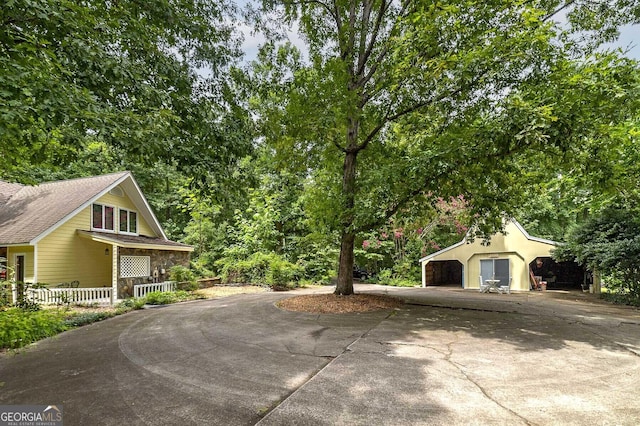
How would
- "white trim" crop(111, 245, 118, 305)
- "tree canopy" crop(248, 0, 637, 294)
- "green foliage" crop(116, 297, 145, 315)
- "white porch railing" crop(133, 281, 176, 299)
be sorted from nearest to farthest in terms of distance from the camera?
"tree canopy" crop(248, 0, 637, 294)
"green foliage" crop(116, 297, 145, 315)
"white trim" crop(111, 245, 118, 305)
"white porch railing" crop(133, 281, 176, 299)

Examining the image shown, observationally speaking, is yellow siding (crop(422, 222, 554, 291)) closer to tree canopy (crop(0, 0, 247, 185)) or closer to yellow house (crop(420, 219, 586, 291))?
yellow house (crop(420, 219, 586, 291))

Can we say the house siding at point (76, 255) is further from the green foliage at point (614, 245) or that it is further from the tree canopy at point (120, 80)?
the green foliage at point (614, 245)

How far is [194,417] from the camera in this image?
9.88 feet

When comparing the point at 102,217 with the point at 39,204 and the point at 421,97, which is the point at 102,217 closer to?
the point at 39,204

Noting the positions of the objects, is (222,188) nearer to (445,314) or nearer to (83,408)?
(83,408)

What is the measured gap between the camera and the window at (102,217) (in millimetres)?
13930

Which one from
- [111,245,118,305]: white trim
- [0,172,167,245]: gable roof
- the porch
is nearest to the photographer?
the porch

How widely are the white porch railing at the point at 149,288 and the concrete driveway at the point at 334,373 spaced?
240 inches

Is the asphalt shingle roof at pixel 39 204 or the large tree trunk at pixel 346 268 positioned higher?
the asphalt shingle roof at pixel 39 204

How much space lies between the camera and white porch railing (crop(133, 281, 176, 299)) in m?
13.2

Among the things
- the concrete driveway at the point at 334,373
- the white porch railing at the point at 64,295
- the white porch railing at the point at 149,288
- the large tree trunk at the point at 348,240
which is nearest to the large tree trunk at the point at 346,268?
the large tree trunk at the point at 348,240

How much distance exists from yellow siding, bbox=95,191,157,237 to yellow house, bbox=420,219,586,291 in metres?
15.6

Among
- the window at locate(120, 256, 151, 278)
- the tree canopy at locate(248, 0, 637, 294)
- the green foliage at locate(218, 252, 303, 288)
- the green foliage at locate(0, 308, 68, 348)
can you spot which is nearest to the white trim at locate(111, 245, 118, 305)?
the window at locate(120, 256, 151, 278)

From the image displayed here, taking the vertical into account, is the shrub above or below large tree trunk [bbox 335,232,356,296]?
below
